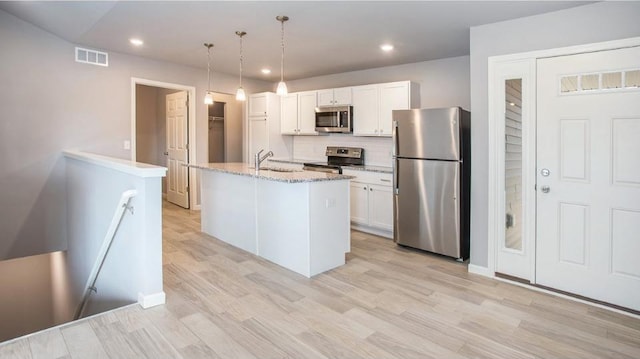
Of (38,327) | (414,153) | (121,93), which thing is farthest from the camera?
(121,93)

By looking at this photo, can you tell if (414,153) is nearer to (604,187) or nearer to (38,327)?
(604,187)

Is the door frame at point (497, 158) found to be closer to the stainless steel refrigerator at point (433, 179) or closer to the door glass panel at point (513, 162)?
the door glass panel at point (513, 162)

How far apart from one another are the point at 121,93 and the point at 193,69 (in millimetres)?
1254

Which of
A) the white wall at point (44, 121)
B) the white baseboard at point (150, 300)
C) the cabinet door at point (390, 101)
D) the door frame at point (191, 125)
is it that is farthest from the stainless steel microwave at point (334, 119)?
the white baseboard at point (150, 300)

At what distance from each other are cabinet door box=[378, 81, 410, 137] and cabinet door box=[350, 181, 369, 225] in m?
0.83

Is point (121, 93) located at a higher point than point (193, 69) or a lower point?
lower

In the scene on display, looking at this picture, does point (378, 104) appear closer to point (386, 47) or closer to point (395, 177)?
point (386, 47)

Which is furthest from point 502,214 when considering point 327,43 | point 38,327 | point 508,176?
point 38,327

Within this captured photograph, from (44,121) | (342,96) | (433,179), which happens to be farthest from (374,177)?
(44,121)

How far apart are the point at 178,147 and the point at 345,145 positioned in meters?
3.10

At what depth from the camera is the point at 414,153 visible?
418 cm

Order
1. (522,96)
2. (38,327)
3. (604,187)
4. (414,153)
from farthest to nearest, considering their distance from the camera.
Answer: (38,327) → (414,153) → (522,96) → (604,187)

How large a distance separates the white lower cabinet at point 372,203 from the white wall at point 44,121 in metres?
3.41

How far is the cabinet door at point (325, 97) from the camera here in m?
5.85
